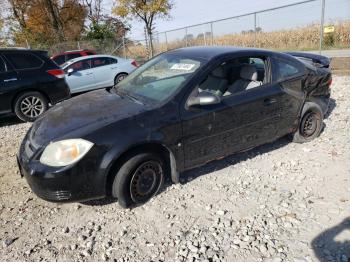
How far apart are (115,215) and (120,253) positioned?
0.59 metres

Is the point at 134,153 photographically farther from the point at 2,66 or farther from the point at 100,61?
the point at 100,61

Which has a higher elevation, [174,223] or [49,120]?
[49,120]

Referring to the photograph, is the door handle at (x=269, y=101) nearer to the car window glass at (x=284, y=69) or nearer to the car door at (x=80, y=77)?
the car window glass at (x=284, y=69)

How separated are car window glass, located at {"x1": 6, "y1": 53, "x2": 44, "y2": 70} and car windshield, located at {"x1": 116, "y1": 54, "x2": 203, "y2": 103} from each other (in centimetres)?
380

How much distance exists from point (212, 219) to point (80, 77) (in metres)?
8.44

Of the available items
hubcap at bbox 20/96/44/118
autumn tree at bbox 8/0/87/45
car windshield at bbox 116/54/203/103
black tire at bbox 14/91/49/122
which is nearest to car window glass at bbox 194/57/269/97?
car windshield at bbox 116/54/203/103

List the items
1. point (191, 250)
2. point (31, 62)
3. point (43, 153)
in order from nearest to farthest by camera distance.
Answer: point (191, 250) < point (43, 153) < point (31, 62)

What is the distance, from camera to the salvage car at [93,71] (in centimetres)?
1038

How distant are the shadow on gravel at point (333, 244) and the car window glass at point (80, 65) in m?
9.48

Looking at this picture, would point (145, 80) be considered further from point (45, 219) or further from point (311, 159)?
point (311, 159)

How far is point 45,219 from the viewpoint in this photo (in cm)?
341

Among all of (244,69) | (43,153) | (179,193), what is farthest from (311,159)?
(43,153)

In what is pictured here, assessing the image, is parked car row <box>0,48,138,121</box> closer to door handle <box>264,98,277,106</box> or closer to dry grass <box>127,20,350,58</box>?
door handle <box>264,98,277,106</box>

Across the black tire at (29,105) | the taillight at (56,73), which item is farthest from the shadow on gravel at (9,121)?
the taillight at (56,73)
